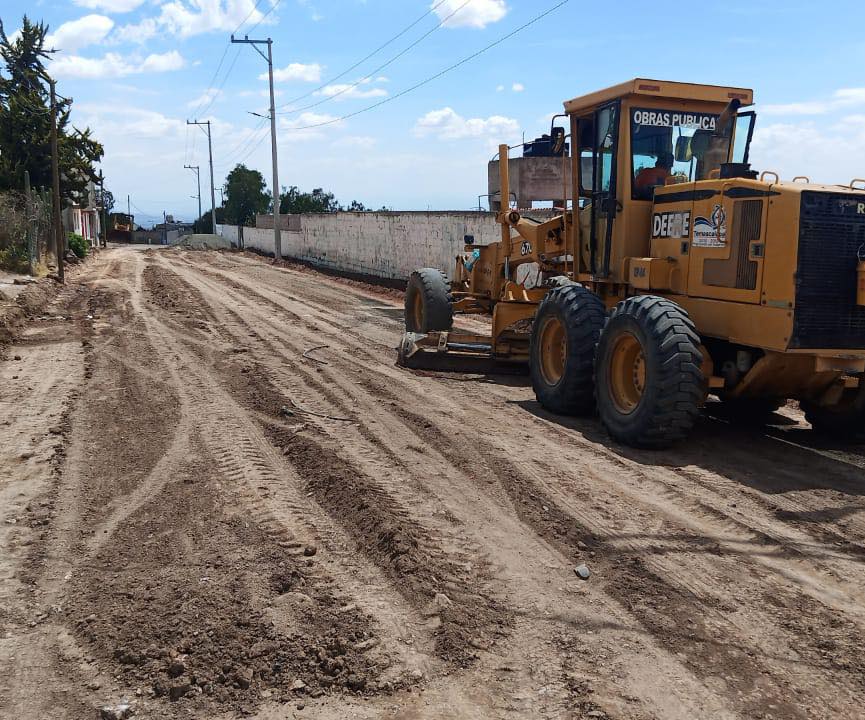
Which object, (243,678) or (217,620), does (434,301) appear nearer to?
(217,620)

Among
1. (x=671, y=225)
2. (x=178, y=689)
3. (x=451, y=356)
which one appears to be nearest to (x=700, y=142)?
(x=671, y=225)

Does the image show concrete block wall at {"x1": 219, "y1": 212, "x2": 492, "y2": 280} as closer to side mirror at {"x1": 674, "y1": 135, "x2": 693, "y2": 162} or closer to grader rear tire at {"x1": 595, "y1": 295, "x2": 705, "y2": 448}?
side mirror at {"x1": 674, "y1": 135, "x2": 693, "y2": 162}

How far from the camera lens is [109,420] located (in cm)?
761

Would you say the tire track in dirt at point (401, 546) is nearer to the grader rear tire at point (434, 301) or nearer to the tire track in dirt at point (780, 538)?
the tire track in dirt at point (780, 538)

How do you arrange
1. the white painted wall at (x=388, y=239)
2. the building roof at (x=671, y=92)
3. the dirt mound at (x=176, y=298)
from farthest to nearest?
the white painted wall at (x=388, y=239)
the dirt mound at (x=176, y=298)
the building roof at (x=671, y=92)

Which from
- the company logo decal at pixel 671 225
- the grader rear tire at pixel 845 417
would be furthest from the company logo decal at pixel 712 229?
the grader rear tire at pixel 845 417

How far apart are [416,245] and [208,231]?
65.2 metres

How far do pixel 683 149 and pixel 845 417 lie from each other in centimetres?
301

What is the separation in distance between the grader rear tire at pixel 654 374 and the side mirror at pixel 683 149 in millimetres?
1964

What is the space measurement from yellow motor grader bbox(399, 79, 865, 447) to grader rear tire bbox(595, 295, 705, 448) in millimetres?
13

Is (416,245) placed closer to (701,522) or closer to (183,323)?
(183,323)

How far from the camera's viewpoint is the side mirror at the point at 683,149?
8109mm

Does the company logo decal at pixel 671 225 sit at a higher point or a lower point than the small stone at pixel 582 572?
higher

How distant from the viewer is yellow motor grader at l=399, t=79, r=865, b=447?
20.2 feet
